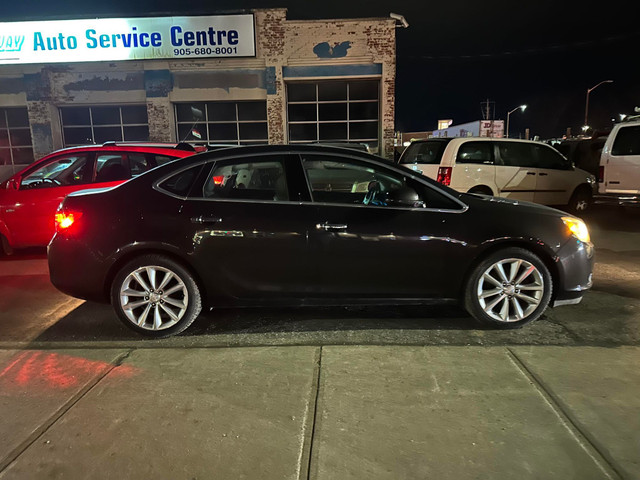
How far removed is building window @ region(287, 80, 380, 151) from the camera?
16672 mm

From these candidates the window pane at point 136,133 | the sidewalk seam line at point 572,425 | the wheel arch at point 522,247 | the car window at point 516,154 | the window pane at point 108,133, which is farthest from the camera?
the window pane at point 108,133

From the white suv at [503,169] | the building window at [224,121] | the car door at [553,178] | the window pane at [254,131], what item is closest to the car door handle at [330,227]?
the white suv at [503,169]

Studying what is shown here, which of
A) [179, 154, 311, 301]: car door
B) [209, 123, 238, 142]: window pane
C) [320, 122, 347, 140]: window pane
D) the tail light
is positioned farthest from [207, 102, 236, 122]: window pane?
→ [179, 154, 311, 301]: car door

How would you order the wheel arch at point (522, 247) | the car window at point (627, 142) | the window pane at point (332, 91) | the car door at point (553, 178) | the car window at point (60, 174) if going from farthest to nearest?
1. the window pane at point (332, 91)
2. the car door at point (553, 178)
3. the car window at point (627, 142)
4. the car window at point (60, 174)
5. the wheel arch at point (522, 247)

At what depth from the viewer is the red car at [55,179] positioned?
6766mm

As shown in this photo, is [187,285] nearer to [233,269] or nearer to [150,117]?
[233,269]

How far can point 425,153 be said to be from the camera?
962 cm

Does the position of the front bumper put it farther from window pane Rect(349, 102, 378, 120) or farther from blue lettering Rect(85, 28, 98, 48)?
blue lettering Rect(85, 28, 98, 48)

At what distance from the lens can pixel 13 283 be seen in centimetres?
589

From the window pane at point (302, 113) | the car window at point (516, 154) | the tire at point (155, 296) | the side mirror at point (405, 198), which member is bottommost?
the tire at point (155, 296)

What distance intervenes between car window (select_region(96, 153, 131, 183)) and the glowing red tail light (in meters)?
3.03

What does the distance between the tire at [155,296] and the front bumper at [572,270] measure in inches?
124

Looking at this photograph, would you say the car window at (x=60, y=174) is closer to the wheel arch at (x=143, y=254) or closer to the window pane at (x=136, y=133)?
the wheel arch at (x=143, y=254)

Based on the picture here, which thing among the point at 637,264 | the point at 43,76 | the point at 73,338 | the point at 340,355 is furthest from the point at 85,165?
the point at 43,76
